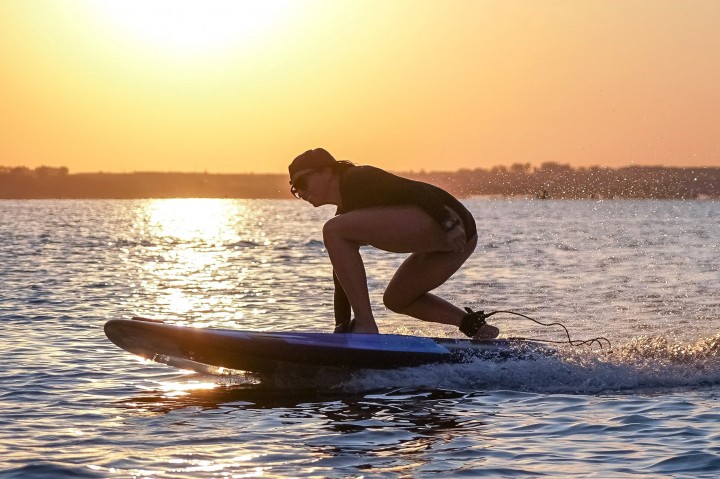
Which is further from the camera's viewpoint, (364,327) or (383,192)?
(364,327)

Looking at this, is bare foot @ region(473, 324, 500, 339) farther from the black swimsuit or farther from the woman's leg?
the black swimsuit

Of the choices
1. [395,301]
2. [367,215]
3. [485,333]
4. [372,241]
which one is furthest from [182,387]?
[485,333]

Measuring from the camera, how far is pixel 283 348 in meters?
8.34

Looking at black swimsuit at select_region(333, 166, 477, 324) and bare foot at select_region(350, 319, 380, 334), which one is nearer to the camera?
black swimsuit at select_region(333, 166, 477, 324)

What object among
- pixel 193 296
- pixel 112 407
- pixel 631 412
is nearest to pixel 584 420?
pixel 631 412

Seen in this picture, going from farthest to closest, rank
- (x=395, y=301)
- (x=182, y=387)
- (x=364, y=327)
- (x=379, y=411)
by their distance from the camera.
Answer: (x=182, y=387) → (x=395, y=301) → (x=364, y=327) → (x=379, y=411)

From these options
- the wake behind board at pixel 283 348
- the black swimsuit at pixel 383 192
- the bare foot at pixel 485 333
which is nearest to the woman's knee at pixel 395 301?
the wake behind board at pixel 283 348

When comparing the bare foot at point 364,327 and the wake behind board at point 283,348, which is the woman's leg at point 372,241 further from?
the wake behind board at point 283,348

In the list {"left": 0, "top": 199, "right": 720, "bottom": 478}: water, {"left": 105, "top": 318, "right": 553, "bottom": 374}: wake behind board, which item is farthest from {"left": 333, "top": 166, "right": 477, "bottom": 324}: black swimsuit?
{"left": 0, "top": 199, "right": 720, "bottom": 478}: water

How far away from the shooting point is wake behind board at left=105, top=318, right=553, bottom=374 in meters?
8.31

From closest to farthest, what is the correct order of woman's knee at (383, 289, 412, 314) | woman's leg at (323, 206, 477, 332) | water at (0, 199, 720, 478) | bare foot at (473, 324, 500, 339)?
water at (0, 199, 720, 478), woman's leg at (323, 206, 477, 332), woman's knee at (383, 289, 412, 314), bare foot at (473, 324, 500, 339)

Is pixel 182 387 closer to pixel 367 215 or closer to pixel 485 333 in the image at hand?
pixel 367 215

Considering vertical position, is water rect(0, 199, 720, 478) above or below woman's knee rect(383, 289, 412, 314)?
below

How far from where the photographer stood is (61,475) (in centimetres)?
590
